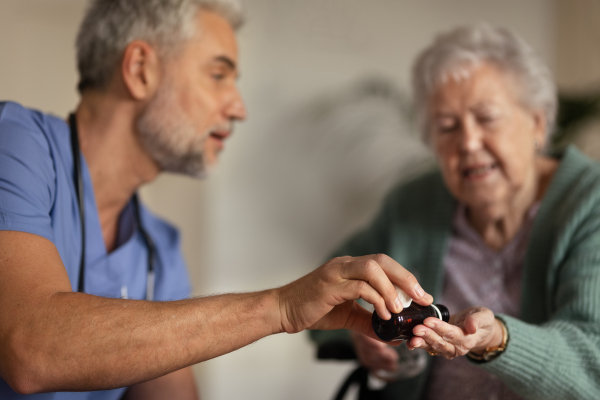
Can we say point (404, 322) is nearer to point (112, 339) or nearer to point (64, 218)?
point (112, 339)

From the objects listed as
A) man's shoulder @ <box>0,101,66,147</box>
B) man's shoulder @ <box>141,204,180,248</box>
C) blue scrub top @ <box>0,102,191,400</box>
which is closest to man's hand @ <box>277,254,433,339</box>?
blue scrub top @ <box>0,102,191,400</box>

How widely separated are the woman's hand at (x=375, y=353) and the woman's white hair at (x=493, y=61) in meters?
0.68

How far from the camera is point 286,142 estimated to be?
225 cm

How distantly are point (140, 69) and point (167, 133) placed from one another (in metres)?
0.17

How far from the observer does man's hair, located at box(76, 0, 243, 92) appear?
1.20m

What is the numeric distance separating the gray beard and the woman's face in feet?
2.13

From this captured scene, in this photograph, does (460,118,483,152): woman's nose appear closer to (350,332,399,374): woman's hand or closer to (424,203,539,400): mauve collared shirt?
(424,203,539,400): mauve collared shirt

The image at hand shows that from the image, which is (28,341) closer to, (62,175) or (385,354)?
(62,175)

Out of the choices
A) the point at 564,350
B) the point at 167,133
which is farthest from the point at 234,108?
the point at 564,350

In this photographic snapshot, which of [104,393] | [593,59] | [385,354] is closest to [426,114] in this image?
[385,354]

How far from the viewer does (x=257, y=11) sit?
7.11 ft

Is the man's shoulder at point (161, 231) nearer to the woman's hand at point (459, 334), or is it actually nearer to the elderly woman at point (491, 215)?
the elderly woman at point (491, 215)

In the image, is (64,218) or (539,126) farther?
(539,126)

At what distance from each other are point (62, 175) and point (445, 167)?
37.3 inches
